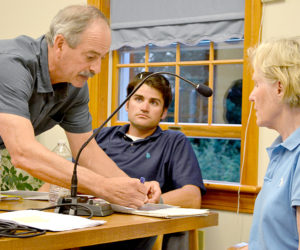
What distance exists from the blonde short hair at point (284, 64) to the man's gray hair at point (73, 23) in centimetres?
73

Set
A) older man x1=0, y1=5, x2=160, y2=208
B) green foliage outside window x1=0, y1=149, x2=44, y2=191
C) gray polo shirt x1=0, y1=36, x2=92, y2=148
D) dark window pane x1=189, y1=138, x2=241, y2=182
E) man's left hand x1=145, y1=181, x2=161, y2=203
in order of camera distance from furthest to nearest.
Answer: dark window pane x1=189, y1=138, x2=241, y2=182, green foliage outside window x1=0, y1=149, x2=44, y2=191, man's left hand x1=145, y1=181, x2=161, y2=203, gray polo shirt x1=0, y1=36, x2=92, y2=148, older man x1=0, y1=5, x2=160, y2=208

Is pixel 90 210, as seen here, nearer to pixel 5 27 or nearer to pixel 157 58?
pixel 157 58

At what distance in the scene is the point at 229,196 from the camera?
106 inches

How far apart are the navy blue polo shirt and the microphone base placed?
0.96m

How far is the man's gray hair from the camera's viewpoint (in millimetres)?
1841

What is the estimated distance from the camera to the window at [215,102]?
267 centimetres

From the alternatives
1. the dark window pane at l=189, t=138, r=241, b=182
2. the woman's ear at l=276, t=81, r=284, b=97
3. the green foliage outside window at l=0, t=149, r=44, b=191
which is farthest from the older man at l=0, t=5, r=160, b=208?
the dark window pane at l=189, t=138, r=241, b=182

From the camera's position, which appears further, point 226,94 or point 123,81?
point 123,81

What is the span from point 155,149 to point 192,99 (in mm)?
749

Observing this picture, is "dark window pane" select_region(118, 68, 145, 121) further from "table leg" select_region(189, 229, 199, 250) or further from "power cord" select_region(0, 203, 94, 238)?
"power cord" select_region(0, 203, 94, 238)

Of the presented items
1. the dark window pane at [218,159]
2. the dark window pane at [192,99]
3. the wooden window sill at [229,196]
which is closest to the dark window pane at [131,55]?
the dark window pane at [192,99]

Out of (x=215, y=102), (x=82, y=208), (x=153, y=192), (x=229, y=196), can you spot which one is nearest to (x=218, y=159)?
(x=215, y=102)

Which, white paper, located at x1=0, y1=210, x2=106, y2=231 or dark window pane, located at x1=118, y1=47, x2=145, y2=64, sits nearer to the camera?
white paper, located at x1=0, y1=210, x2=106, y2=231

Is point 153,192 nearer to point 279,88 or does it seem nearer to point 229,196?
point 279,88
